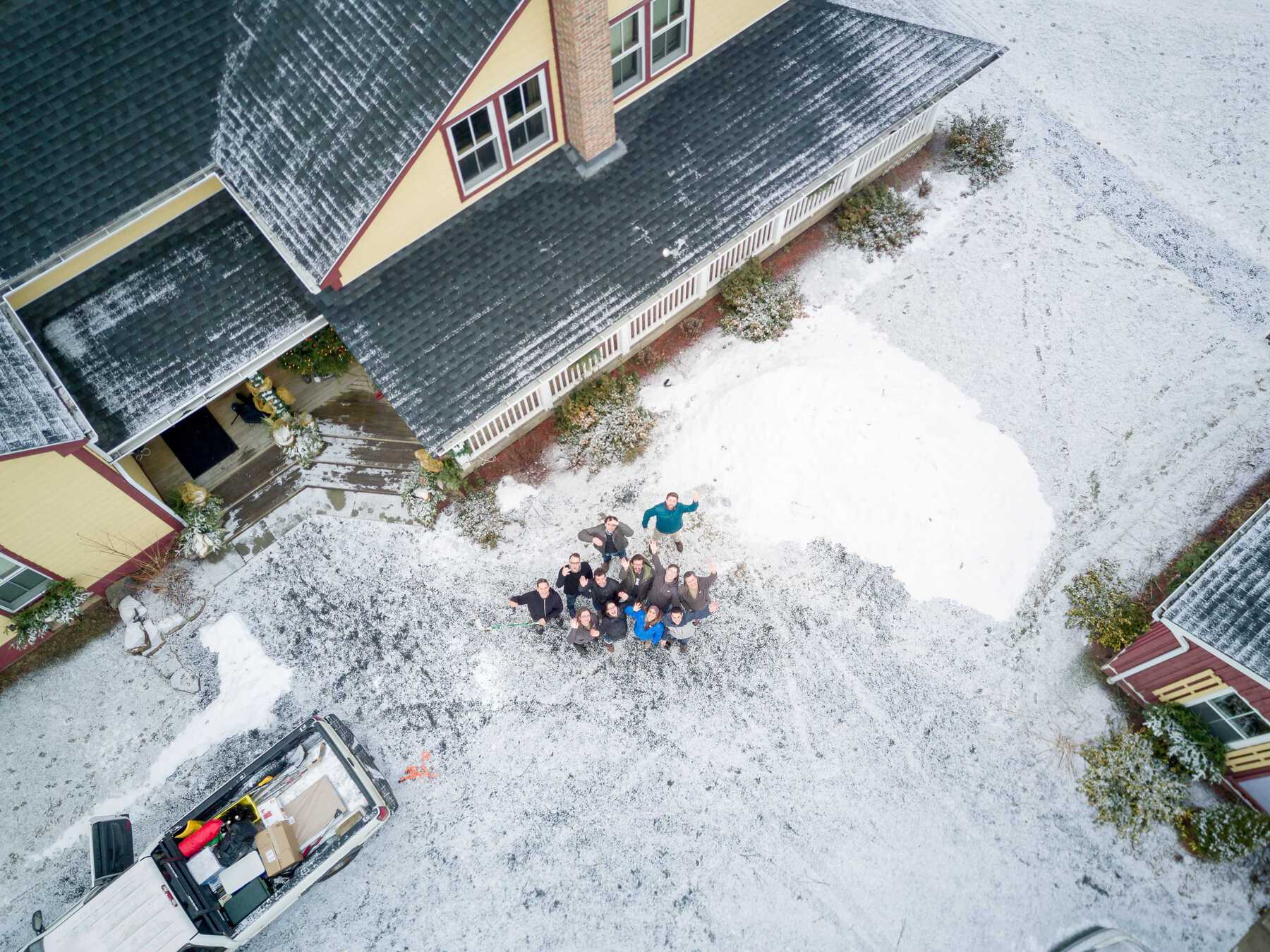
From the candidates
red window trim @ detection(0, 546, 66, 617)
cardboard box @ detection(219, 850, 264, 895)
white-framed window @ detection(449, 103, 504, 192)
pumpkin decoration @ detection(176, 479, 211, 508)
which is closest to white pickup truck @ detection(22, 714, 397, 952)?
cardboard box @ detection(219, 850, 264, 895)

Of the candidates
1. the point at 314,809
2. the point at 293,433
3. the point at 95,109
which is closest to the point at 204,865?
the point at 314,809

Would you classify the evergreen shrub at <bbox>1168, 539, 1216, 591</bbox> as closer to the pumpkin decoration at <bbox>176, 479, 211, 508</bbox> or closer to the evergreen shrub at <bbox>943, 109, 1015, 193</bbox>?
the evergreen shrub at <bbox>943, 109, 1015, 193</bbox>

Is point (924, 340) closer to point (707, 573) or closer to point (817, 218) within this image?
point (817, 218)

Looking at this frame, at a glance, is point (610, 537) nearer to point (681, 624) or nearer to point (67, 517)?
point (681, 624)

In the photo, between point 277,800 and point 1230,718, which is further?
point 277,800

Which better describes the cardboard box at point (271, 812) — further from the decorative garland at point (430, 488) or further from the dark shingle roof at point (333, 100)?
the dark shingle roof at point (333, 100)
